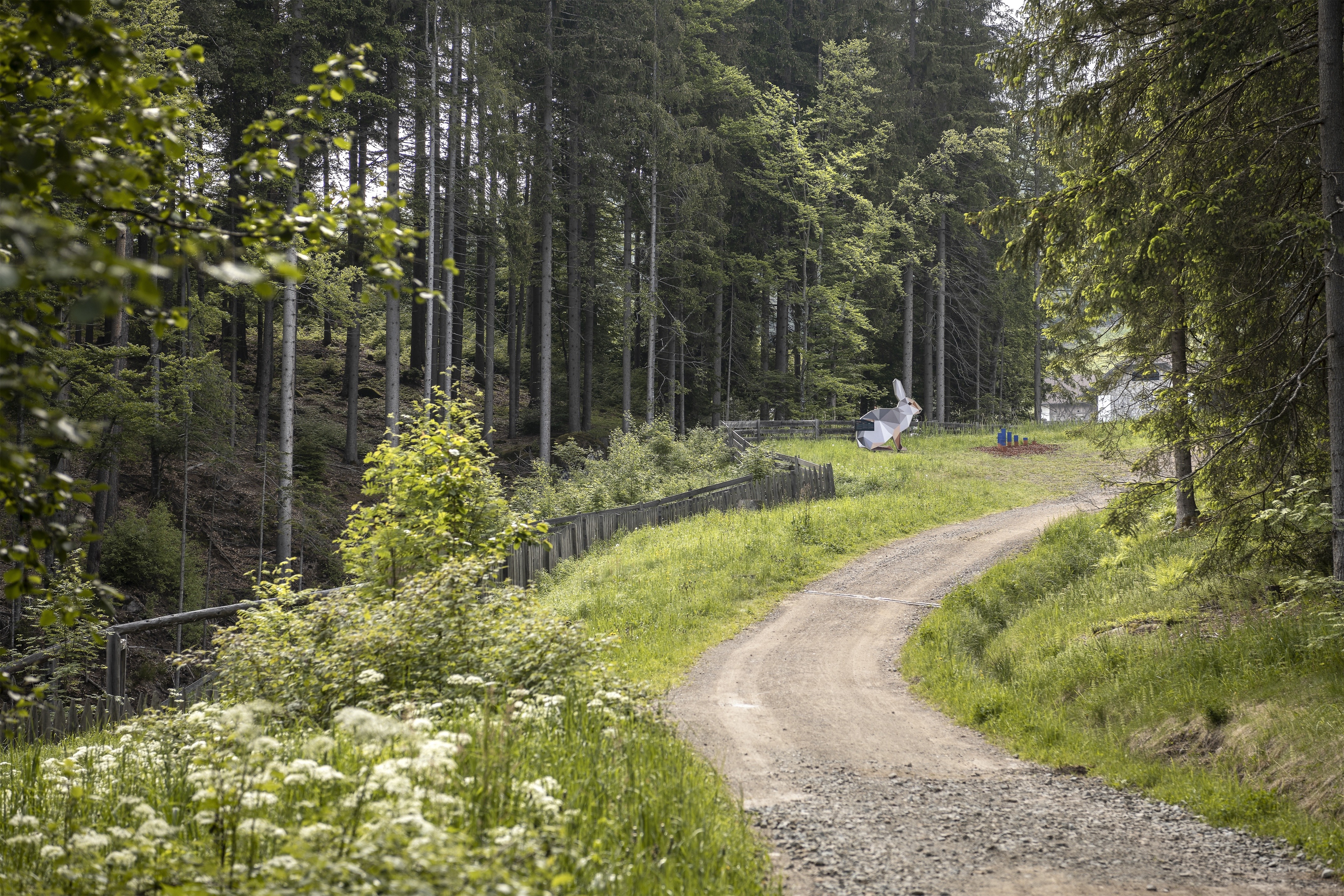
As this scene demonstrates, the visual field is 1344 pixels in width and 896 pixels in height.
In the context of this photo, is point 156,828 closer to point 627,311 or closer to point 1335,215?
point 1335,215

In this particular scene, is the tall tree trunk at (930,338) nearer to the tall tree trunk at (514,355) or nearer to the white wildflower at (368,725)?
the tall tree trunk at (514,355)

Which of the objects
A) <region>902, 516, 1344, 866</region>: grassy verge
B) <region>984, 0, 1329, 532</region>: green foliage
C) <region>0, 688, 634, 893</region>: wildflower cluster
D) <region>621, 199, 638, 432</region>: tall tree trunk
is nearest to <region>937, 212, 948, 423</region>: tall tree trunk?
<region>621, 199, 638, 432</region>: tall tree trunk

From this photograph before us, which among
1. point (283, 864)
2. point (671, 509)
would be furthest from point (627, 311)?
point (283, 864)

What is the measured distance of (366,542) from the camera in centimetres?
892

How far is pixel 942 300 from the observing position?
35969mm

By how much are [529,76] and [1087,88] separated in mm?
22627

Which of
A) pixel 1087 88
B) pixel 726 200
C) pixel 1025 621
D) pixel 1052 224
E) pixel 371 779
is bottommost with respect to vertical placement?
pixel 1025 621

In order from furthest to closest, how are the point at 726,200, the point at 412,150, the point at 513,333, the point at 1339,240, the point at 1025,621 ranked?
the point at 513,333
the point at 726,200
the point at 412,150
the point at 1025,621
the point at 1339,240

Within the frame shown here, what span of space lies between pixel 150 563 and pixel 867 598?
14212 millimetres

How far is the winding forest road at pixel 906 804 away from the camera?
4801 millimetres

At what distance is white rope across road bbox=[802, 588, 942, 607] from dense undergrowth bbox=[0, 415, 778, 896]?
728 cm

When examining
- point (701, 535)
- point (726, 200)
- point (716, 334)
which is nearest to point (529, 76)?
point (726, 200)

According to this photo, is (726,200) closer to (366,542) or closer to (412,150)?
(412,150)

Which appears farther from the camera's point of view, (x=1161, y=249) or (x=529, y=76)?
(x=529, y=76)
